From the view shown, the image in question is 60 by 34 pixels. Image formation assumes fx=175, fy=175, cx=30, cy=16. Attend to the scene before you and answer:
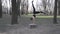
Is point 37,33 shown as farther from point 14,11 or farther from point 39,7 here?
point 39,7

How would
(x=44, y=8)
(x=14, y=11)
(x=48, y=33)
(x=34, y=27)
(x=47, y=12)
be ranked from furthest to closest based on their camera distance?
(x=44, y=8) → (x=47, y=12) → (x=14, y=11) → (x=34, y=27) → (x=48, y=33)

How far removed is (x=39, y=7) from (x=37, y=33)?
60.7 m

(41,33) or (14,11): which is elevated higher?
(14,11)

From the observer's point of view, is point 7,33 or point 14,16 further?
point 14,16

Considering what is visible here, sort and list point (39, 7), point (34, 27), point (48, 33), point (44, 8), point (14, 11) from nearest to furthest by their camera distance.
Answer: point (48, 33), point (34, 27), point (14, 11), point (44, 8), point (39, 7)

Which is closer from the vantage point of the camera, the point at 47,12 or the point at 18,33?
the point at 18,33

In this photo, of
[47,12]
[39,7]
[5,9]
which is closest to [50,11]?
[47,12]

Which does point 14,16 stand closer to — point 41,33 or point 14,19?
point 14,19

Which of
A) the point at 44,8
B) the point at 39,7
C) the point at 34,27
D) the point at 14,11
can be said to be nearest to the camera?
the point at 34,27

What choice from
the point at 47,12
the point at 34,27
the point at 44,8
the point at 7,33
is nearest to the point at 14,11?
the point at 34,27

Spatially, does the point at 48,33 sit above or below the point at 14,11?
below

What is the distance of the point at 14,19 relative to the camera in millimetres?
18828

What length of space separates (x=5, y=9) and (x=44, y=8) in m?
14.7

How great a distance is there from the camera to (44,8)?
219 ft
